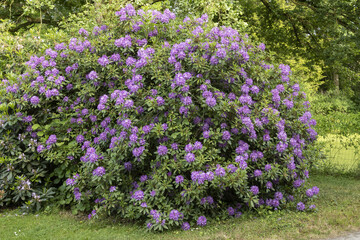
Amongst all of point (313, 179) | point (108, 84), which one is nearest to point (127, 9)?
point (108, 84)

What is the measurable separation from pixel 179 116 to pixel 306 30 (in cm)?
801

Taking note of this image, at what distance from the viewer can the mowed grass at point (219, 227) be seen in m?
4.27

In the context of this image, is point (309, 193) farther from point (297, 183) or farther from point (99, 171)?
point (99, 171)

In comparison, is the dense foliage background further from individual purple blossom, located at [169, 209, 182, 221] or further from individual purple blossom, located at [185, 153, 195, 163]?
individual purple blossom, located at [185, 153, 195, 163]

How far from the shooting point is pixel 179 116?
473 cm

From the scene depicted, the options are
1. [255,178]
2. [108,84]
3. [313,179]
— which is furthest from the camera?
[313,179]

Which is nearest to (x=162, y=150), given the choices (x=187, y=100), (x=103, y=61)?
(x=187, y=100)

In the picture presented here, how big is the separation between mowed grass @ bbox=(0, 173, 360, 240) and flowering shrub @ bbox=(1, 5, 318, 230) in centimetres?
19

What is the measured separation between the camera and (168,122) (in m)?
4.62

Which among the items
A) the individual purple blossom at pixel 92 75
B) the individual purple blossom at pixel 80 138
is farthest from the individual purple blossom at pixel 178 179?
the individual purple blossom at pixel 92 75

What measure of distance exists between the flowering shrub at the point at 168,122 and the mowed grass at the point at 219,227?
0.61ft

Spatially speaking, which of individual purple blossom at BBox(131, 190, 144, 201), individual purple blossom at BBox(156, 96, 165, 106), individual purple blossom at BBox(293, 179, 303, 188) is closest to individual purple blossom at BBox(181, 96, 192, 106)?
individual purple blossom at BBox(156, 96, 165, 106)

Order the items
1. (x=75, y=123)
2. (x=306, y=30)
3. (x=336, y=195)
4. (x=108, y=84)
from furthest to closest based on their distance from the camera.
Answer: (x=306, y=30) < (x=336, y=195) < (x=75, y=123) < (x=108, y=84)

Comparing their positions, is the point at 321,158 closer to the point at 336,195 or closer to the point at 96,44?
the point at 336,195
